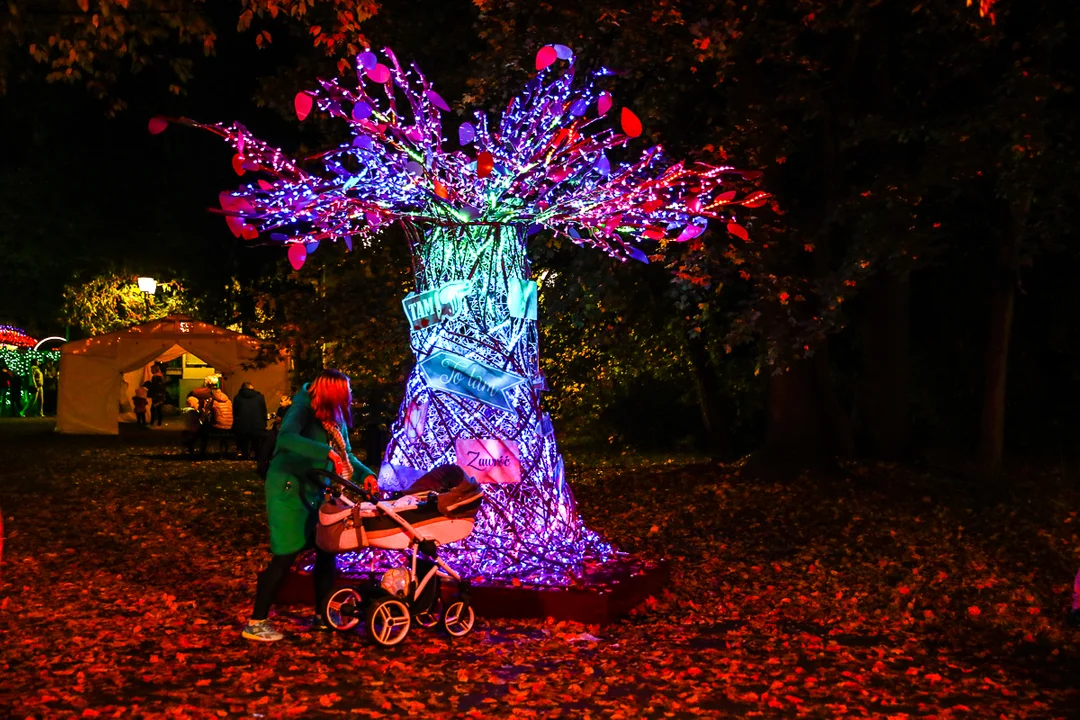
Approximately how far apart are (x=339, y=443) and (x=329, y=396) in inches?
12.8

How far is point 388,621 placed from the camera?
23.1 feet

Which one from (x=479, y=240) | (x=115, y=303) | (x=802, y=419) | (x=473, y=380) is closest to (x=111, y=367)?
(x=115, y=303)

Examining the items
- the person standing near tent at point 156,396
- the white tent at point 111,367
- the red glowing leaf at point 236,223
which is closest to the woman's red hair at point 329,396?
the red glowing leaf at point 236,223

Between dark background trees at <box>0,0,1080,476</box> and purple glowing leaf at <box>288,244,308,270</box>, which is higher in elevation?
dark background trees at <box>0,0,1080,476</box>

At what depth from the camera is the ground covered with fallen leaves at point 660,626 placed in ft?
20.3

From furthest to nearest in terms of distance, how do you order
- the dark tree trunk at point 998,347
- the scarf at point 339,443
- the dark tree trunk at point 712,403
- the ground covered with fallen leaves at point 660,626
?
the dark tree trunk at point 712,403 → the dark tree trunk at point 998,347 → the scarf at point 339,443 → the ground covered with fallen leaves at point 660,626

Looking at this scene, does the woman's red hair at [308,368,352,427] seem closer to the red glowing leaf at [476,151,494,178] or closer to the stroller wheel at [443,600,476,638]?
the stroller wheel at [443,600,476,638]

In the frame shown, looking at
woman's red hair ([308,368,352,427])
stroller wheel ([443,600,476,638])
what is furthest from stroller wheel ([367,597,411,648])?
woman's red hair ([308,368,352,427])

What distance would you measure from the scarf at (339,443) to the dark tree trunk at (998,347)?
A: 11.4m

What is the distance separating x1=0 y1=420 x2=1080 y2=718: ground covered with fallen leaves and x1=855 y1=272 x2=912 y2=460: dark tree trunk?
2414 millimetres

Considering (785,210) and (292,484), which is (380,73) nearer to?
(292,484)

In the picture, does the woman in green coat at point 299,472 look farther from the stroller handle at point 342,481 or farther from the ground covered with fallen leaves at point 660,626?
the ground covered with fallen leaves at point 660,626

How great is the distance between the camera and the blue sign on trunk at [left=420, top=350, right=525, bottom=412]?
27.4 ft

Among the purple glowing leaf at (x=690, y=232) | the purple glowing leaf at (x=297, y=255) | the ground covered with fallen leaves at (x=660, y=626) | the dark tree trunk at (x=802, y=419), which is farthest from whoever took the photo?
the dark tree trunk at (x=802, y=419)
